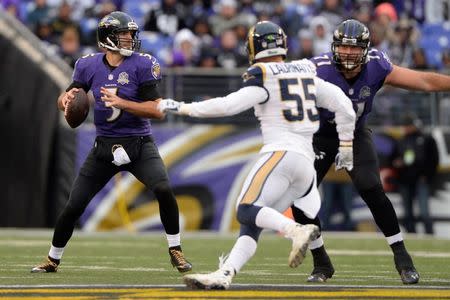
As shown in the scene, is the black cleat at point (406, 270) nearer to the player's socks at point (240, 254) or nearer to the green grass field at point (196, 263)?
the green grass field at point (196, 263)

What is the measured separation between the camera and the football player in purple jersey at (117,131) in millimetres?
8195

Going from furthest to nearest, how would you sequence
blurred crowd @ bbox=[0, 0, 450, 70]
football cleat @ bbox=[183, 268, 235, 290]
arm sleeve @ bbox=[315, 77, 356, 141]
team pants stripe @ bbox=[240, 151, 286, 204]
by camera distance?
blurred crowd @ bbox=[0, 0, 450, 70] < arm sleeve @ bbox=[315, 77, 356, 141] < team pants stripe @ bbox=[240, 151, 286, 204] < football cleat @ bbox=[183, 268, 235, 290]

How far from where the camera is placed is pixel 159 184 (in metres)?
8.19

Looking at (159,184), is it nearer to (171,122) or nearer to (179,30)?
(171,122)

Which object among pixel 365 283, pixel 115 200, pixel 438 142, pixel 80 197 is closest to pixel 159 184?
pixel 80 197

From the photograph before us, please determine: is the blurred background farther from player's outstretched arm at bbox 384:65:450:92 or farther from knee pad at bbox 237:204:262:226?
knee pad at bbox 237:204:262:226

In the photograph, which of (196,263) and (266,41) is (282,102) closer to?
(266,41)

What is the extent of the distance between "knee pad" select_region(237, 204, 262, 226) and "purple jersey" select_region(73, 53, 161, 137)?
1.83 m

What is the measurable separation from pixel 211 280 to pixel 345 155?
50.6 inches

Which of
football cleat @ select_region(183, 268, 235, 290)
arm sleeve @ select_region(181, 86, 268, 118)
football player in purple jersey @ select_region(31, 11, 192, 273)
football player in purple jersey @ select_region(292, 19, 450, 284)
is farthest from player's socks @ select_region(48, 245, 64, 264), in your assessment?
arm sleeve @ select_region(181, 86, 268, 118)

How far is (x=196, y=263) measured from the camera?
943 cm

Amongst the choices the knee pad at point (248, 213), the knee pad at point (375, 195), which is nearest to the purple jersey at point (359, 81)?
the knee pad at point (375, 195)

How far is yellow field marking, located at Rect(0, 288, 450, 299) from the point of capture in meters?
6.32

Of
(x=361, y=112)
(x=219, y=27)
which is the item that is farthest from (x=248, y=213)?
(x=219, y=27)
